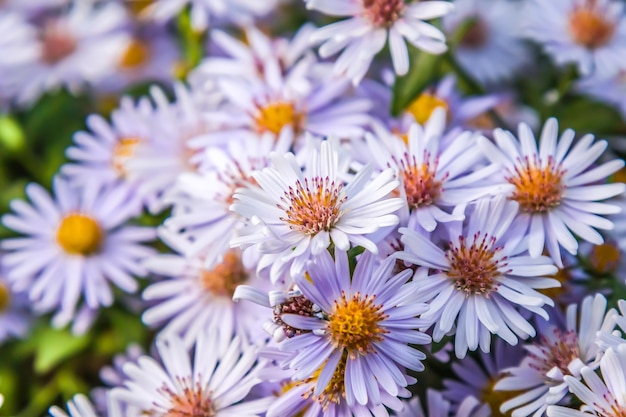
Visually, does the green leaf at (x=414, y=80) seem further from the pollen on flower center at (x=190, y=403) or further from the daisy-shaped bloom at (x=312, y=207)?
the pollen on flower center at (x=190, y=403)

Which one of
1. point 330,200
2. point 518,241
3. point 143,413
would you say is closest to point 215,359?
point 143,413

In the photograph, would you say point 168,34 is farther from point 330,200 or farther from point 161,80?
point 330,200

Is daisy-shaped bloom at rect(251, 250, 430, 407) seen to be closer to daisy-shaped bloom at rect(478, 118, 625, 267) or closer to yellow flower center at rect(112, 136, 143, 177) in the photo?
daisy-shaped bloom at rect(478, 118, 625, 267)

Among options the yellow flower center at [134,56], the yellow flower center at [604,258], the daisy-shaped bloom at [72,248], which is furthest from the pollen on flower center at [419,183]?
the yellow flower center at [134,56]

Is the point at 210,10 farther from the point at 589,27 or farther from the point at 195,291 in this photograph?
the point at 589,27

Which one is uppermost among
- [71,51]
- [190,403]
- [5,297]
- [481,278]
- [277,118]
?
[71,51]

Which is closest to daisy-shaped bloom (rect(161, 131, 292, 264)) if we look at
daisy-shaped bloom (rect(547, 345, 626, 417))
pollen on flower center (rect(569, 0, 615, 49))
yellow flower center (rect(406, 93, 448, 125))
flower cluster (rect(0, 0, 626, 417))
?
flower cluster (rect(0, 0, 626, 417))

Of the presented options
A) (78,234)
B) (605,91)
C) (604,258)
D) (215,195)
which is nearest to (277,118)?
(215,195)
